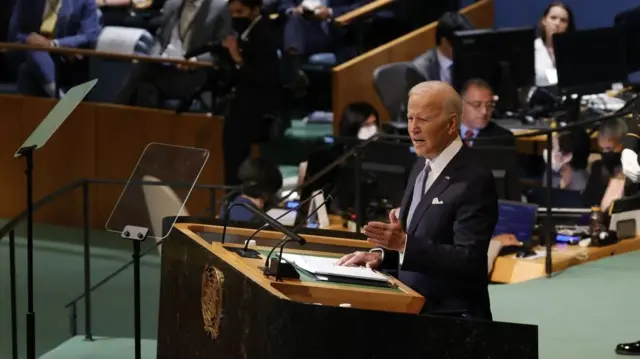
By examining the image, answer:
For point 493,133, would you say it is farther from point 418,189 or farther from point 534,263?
point 418,189

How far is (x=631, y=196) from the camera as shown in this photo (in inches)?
317

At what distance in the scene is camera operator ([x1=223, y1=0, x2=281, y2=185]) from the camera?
945 centimetres

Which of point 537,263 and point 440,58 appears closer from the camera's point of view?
point 537,263

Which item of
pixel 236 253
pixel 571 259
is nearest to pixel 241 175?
pixel 571 259

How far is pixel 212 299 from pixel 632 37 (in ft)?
21.5

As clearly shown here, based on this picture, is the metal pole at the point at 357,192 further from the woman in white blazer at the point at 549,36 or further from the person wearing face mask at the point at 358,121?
the woman in white blazer at the point at 549,36

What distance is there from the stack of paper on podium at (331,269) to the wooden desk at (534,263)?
3295 millimetres

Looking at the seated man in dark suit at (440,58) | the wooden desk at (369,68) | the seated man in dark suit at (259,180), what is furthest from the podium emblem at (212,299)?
the seated man in dark suit at (440,58)

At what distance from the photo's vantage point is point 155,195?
5.07m

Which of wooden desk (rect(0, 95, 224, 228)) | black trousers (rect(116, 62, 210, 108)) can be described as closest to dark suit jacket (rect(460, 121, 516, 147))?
wooden desk (rect(0, 95, 224, 228))

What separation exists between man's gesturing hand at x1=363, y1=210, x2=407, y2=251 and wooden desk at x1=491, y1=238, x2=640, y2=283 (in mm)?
3608

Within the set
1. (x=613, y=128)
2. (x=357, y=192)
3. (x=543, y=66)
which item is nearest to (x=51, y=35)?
(x=543, y=66)

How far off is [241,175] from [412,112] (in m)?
3.92

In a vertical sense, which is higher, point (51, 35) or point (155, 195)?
point (51, 35)
